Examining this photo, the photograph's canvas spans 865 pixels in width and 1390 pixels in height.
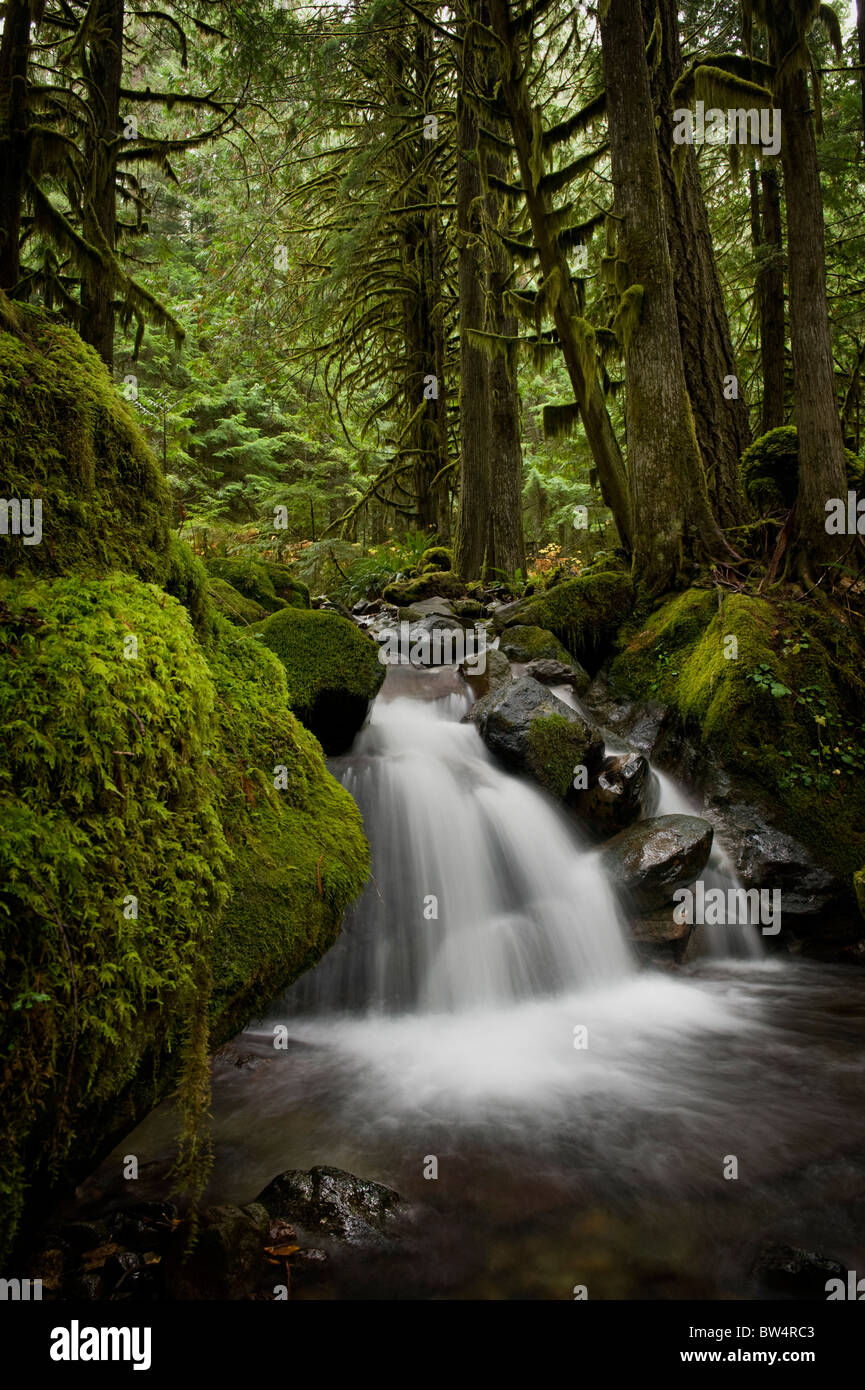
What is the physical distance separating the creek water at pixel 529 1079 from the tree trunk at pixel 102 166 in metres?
4.84

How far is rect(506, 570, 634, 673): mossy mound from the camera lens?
801 cm

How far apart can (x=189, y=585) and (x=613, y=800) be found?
4.09 m

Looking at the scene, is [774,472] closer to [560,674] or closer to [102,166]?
[560,674]

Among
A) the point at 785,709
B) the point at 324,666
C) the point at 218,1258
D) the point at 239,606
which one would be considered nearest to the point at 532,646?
the point at 785,709

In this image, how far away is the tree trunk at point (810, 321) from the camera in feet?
21.4

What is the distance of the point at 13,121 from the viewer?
5121 millimetres

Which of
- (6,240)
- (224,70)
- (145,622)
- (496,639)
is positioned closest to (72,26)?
(224,70)

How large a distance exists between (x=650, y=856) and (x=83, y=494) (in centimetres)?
445

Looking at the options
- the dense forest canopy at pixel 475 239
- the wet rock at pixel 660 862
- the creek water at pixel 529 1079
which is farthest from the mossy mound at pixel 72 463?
the wet rock at pixel 660 862

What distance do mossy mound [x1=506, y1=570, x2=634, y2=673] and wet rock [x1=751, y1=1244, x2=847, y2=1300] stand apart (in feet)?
19.7

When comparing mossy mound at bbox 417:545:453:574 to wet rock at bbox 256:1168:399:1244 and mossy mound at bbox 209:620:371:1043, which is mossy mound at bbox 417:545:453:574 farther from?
wet rock at bbox 256:1168:399:1244

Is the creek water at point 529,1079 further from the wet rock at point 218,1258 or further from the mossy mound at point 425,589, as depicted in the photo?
the mossy mound at point 425,589

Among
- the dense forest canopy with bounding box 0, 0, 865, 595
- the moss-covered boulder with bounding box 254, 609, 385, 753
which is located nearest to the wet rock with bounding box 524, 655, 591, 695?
the dense forest canopy with bounding box 0, 0, 865, 595
